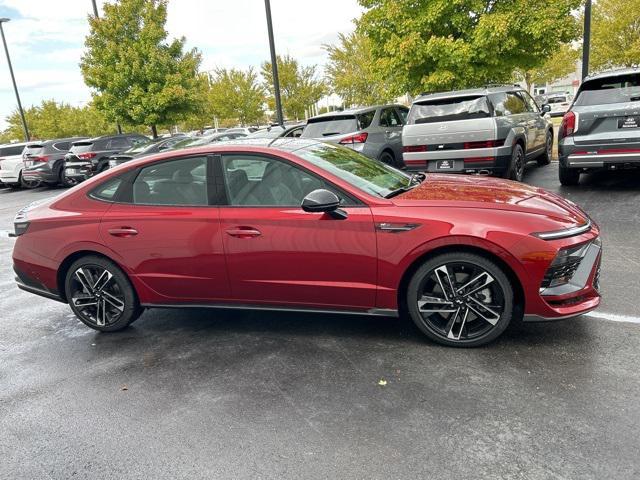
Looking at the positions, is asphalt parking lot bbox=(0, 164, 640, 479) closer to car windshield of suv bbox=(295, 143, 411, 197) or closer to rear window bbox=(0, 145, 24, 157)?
car windshield of suv bbox=(295, 143, 411, 197)

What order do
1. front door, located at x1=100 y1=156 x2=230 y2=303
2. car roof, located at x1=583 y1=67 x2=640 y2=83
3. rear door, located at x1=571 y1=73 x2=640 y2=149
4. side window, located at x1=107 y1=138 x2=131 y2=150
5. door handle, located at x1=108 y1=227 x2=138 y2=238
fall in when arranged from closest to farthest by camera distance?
front door, located at x1=100 y1=156 x2=230 y2=303
door handle, located at x1=108 y1=227 x2=138 y2=238
rear door, located at x1=571 y1=73 x2=640 y2=149
car roof, located at x1=583 y1=67 x2=640 y2=83
side window, located at x1=107 y1=138 x2=131 y2=150

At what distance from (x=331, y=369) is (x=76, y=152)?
50.1 feet

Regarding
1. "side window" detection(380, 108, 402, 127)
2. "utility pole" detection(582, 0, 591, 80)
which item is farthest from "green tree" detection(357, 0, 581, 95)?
"side window" detection(380, 108, 402, 127)

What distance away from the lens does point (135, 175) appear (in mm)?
4367

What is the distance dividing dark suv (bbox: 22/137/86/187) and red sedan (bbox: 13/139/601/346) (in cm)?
1424

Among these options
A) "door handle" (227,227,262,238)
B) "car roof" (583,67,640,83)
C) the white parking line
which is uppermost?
"car roof" (583,67,640,83)

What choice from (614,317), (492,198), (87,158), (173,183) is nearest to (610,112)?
(614,317)

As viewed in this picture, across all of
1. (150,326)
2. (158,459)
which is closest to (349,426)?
(158,459)

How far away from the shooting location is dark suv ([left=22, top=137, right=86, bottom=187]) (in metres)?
17.2

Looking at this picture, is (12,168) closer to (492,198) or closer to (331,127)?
(331,127)

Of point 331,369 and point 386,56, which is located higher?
point 386,56

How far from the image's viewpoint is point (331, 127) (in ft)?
34.9

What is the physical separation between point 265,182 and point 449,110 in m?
5.62

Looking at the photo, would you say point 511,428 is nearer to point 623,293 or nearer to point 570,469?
point 570,469
